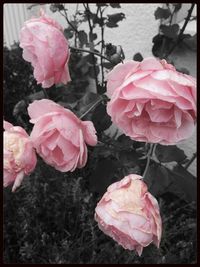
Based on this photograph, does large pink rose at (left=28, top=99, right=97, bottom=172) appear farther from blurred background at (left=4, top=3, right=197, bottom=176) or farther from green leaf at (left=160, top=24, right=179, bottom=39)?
blurred background at (left=4, top=3, right=197, bottom=176)

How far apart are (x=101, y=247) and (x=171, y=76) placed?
99 centimetres

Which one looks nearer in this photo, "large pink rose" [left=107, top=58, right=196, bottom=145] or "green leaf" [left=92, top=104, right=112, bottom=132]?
"large pink rose" [left=107, top=58, right=196, bottom=145]

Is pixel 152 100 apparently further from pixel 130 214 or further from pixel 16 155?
pixel 16 155

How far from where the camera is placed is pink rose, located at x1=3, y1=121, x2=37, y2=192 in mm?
819

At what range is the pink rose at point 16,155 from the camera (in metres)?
0.82

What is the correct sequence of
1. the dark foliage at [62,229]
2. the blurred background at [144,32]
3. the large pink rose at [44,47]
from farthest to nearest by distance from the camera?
the blurred background at [144,32], the dark foliage at [62,229], the large pink rose at [44,47]

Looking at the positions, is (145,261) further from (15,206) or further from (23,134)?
(23,134)

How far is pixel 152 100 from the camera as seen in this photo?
0.65 metres

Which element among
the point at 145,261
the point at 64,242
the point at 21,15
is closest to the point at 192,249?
the point at 145,261

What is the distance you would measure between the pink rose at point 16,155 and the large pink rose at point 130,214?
195mm

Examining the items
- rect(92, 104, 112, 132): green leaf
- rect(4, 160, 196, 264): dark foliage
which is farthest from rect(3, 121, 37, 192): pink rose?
rect(4, 160, 196, 264): dark foliage

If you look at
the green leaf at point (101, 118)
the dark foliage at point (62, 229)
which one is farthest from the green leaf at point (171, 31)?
the dark foliage at point (62, 229)

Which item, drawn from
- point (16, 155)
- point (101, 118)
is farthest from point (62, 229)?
point (16, 155)

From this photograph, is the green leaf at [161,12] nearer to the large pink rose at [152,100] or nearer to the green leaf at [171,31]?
the green leaf at [171,31]
